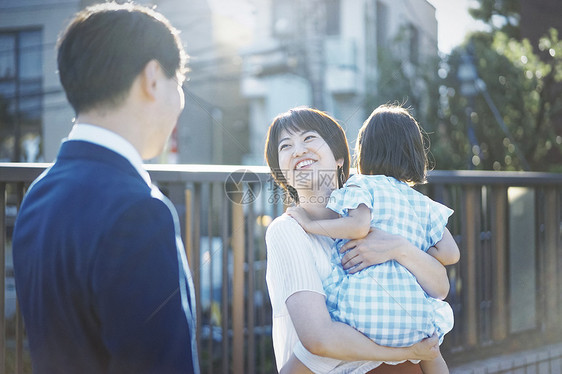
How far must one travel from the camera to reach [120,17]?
108 cm

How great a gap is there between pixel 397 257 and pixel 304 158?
0.47 metres

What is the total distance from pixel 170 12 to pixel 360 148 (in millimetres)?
11672

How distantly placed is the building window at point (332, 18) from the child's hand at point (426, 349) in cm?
1295

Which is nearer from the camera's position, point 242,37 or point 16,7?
point 16,7

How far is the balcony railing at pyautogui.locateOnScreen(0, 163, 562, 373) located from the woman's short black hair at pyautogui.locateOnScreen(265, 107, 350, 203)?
0.73 metres

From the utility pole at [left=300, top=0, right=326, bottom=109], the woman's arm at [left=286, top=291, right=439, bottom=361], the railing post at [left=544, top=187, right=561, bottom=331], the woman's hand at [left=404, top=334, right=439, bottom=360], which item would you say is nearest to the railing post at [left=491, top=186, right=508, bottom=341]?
the railing post at [left=544, top=187, right=561, bottom=331]

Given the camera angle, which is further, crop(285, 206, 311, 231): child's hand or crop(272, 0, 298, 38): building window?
crop(272, 0, 298, 38): building window

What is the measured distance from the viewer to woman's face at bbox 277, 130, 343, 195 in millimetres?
1880

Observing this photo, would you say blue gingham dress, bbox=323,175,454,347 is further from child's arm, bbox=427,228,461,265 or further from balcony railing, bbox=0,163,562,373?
balcony railing, bbox=0,163,562,373

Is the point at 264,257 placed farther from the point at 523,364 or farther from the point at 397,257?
the point at 523,364

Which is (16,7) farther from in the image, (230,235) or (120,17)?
(120,17)

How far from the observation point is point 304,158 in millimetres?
1882

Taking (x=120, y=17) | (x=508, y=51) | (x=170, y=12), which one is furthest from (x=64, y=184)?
(x=170, y=12)

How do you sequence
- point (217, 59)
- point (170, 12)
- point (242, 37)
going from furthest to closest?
point (242, 37), point (217, 59), point (170, 12)
